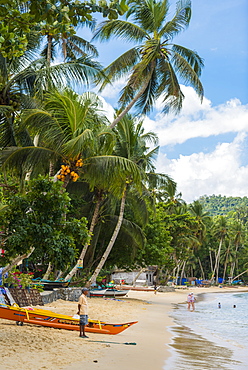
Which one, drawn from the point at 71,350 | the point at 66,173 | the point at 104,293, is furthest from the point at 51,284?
the point at 71,350

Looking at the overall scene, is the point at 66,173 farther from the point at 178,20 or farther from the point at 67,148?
the point at 178,20

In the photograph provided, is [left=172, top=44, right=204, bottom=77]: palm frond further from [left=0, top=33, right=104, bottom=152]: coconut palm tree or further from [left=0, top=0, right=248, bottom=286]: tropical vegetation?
[left=0, top=33, right=104, bottom=152]: coconut palm tree

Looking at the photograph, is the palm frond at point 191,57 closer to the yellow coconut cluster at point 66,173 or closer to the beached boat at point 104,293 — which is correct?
the yellow coconut cluster at point 66,173

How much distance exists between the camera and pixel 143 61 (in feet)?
49.1

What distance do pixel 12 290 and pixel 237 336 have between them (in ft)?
25.0

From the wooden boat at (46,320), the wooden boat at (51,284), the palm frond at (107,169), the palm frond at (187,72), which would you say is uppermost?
the palm frond at (187,72)

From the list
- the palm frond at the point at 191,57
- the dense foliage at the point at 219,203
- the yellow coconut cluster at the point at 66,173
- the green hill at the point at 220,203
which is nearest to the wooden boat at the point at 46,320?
the yellow coconut cluster at the point at 66,173

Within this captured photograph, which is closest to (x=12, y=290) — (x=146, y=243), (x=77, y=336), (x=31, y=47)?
(x=77, y=336)

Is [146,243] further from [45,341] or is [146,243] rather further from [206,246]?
[206,246]

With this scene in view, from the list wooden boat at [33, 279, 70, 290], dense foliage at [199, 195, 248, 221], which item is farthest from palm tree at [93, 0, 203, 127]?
dense foliage at [199, 195, 248, 221]

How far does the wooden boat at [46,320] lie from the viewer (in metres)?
8.60

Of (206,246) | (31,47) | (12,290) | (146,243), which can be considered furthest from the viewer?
(206,246)

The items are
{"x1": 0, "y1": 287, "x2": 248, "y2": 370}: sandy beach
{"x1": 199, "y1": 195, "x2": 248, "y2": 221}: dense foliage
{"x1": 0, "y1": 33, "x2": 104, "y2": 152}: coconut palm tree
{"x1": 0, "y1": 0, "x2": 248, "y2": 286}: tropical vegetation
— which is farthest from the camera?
{"x1": 199, "y1": 195, "x2": 248, "y2": 221}: dense foliage

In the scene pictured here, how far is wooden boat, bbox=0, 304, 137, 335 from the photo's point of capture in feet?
28.2
